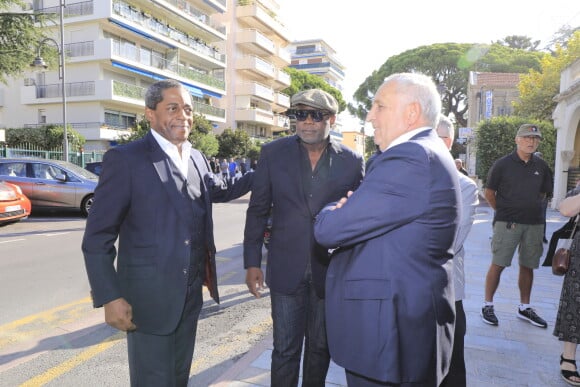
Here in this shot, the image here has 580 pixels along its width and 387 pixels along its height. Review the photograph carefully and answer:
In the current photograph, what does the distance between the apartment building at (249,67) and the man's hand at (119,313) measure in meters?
40.4

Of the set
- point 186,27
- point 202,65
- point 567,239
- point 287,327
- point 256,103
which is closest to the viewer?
point 287,327

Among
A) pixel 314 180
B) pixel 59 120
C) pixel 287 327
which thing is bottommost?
pixel 287 327

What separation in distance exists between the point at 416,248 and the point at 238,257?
6.31m

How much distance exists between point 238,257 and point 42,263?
3.16 m

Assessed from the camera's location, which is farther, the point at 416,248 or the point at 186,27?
the point at 186,27

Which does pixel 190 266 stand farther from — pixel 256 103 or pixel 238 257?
pixel 256 103

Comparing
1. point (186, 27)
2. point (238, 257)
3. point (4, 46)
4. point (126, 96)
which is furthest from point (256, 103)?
point (238, 257)

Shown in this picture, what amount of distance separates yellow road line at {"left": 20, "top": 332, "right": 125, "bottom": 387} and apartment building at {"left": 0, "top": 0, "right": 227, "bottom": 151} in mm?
25041

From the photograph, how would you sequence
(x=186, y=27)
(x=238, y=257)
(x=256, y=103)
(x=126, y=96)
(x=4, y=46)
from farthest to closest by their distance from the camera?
(x=256, y=103) < (x=186, y=27) < (x=126, y=96) < (x=4, y=46) < (x=238, y=257)

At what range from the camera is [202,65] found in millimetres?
38656

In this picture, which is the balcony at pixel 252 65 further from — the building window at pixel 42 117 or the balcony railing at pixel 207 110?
the building window at pixel 42 117

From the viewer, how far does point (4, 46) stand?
15383 mm

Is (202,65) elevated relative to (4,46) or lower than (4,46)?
elevated

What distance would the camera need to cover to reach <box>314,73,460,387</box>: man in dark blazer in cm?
165
